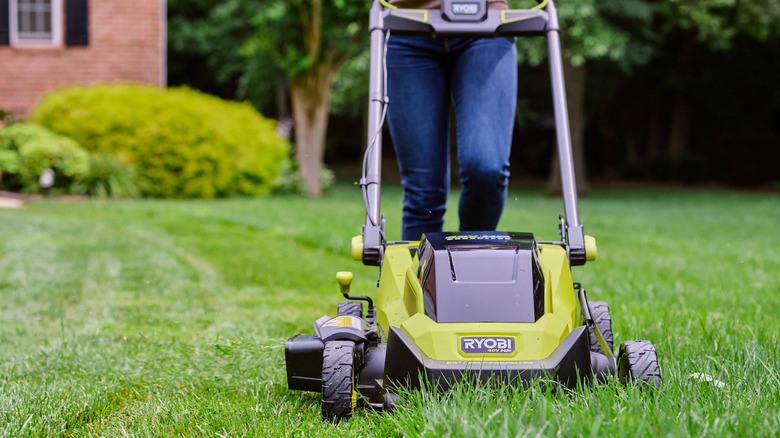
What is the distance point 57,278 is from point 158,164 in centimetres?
872

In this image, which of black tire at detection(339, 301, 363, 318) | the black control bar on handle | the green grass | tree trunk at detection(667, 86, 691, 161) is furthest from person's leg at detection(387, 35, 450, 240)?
tree trunk at detection(667, 86, 691, 161)

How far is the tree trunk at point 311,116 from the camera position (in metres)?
17.0

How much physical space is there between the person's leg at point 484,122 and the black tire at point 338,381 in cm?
90

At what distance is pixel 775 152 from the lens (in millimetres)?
30188

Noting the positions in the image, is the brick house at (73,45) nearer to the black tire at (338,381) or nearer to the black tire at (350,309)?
the black tire at (350,309)

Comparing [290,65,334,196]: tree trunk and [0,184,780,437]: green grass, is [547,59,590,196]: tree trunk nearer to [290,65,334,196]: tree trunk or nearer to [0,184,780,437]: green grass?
[290,65,334,196]: tree trunk

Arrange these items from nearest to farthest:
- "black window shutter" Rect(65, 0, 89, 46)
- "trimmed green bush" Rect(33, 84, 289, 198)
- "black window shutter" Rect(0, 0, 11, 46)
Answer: "trimmed green bush" Rect(33, 84, 289, 198) → "black window shutter" Rect(0, 0, 11, 46) → "black window shutter" Rect(65, 0, 89, 46)

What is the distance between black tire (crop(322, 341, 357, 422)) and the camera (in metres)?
2.36

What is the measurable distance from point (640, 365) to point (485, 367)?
0.45 m

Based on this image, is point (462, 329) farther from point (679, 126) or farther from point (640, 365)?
point (679, 126)

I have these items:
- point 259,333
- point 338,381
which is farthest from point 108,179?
point 338,381

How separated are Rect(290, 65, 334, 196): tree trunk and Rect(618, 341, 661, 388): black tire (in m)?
14.6

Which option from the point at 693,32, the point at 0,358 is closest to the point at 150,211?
the point at 0,358

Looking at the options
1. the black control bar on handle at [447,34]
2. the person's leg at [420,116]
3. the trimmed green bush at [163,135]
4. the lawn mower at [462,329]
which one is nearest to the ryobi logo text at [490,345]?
the lawn mower at [462,329]
